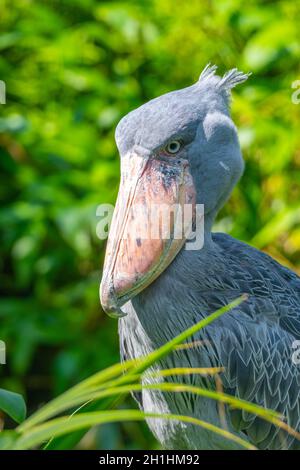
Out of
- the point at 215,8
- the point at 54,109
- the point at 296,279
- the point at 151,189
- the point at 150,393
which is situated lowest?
the point at 150,393

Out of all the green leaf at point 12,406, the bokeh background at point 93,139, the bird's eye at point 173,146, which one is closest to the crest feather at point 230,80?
the bird's eye at point 173,146

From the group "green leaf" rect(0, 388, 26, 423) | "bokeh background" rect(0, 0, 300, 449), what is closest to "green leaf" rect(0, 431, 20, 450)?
"green leaf" rect(0, 388, 26, 423)

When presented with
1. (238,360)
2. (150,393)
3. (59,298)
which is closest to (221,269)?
(238,360)

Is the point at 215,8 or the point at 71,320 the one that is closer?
the point at 215,8

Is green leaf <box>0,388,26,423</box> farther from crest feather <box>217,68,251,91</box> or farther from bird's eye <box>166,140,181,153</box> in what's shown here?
crest feather <box>217,68,251,91</box>

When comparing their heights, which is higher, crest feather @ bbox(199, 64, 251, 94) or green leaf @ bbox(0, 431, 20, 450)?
crest feather @ bbox(199, 64, 251, 94)

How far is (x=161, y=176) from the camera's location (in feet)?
8.95

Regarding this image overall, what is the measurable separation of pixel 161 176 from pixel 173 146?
11 centimetres

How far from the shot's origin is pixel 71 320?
17.2 feet

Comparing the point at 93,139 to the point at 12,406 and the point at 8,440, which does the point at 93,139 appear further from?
the point at 8,440

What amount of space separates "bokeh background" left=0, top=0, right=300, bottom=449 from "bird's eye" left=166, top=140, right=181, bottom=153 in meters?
1.86

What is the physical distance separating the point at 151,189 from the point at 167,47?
95.5 inches

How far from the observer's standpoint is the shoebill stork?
2689 millimetres
